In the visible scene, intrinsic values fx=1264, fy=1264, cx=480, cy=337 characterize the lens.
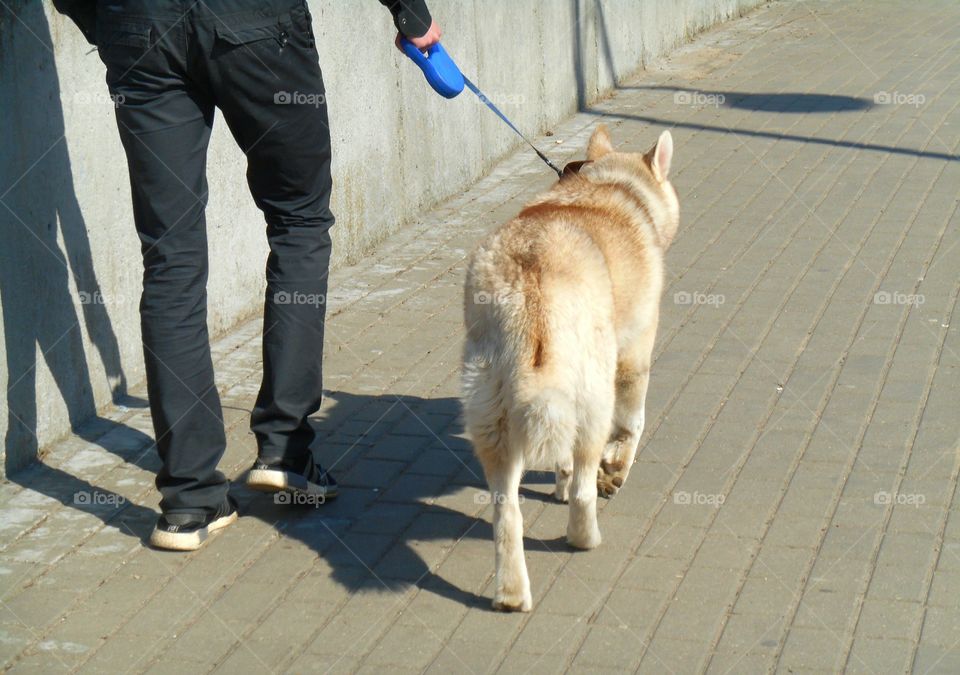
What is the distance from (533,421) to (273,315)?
4.20ft

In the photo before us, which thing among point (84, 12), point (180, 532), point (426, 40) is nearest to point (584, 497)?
point (180, 532)

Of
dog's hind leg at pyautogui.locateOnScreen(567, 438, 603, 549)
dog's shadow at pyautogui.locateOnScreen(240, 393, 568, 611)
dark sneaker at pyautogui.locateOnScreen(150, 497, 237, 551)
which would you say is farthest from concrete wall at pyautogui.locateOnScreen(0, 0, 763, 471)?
dog's hind leg at pyautogui.locateOnScreen(567, 438, 603, 549)

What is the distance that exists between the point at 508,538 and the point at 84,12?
2.34 metres

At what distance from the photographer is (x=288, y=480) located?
4.81 metres

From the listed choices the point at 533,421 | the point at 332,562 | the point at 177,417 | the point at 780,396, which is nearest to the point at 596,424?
the point at 533,421

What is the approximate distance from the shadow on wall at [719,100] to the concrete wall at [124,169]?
17.7 inches

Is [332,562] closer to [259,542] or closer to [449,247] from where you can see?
[259,542]

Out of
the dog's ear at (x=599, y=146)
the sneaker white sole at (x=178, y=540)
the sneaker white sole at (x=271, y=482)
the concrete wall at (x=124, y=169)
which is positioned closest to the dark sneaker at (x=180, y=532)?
the sneaker white sole at (x=178, y=540)

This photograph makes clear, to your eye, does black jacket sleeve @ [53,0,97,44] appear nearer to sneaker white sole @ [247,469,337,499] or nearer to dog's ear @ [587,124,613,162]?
sneaker white sole @ [247,469,337,499]

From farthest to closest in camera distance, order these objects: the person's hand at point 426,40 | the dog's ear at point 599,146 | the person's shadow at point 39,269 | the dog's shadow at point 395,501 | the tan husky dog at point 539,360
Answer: the dog's ear at point 599,146 < the person's shadow at point 39,269 < the person's hand at point 426,40 < the dog's shadow at point 395,501 < the tan husky dog at point 539,360

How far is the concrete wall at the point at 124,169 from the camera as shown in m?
5.21

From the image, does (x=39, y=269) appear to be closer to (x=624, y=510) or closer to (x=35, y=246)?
(x=35, y=246)

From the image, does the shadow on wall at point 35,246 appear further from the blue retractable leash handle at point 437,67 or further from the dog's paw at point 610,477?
Answer: the dog's paw at point 610,477

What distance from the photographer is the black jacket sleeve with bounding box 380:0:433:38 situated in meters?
4.70
